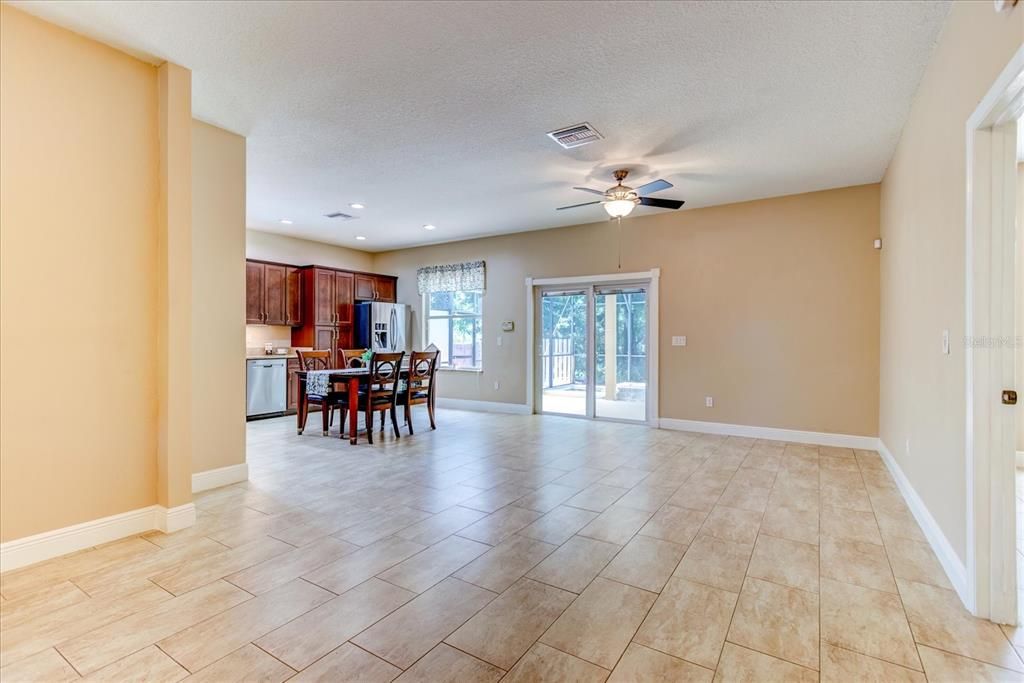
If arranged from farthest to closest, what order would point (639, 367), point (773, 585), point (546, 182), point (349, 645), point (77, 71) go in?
point (639, 367)
point (546, 182)
point (77, 71)
point (773, 585)
point (349, 645)

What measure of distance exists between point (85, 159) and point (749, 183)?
5.40m

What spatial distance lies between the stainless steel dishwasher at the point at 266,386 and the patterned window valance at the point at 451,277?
2.63m

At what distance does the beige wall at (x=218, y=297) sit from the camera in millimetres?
3553

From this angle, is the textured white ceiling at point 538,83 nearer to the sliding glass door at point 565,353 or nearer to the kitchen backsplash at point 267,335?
the sliding glass door at point 565,353

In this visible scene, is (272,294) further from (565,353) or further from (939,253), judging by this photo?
(939,253)

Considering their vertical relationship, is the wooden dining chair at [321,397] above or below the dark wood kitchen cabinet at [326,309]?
below

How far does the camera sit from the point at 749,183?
4.92 m

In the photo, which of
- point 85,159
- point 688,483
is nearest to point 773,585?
point 688,483

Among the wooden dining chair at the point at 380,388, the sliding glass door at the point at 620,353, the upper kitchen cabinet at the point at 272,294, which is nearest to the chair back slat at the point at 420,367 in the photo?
the wooden dining chair at the point at 380,388

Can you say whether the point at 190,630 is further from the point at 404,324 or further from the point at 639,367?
the point at 404,324

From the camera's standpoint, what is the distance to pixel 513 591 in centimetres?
220

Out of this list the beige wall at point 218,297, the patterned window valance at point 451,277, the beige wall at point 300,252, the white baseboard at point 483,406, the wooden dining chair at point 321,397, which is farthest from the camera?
the patterned window valance at point 451,277

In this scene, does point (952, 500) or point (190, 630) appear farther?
point (952, 500)

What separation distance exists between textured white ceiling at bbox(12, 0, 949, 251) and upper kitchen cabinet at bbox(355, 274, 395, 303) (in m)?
3.17
